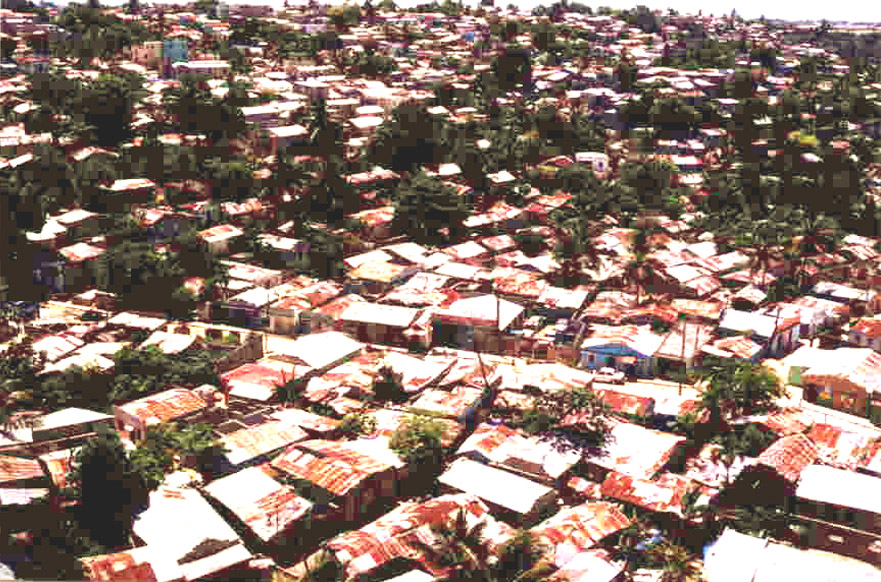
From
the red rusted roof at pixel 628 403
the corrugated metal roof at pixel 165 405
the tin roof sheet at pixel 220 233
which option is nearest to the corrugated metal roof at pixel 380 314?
the corrugated metal roof at pixel 165 405

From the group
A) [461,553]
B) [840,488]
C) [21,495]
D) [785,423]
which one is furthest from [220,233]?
[461,553]

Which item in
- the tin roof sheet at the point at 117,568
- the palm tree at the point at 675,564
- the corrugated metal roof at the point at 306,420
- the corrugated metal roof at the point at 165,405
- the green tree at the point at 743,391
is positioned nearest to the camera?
the tin roof sheet at the point at 117,568

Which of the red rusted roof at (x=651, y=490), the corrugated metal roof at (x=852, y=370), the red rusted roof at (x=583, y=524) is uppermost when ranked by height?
the red rusted roof at (x=583, y=524)

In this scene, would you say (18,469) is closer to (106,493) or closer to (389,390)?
(106,493)

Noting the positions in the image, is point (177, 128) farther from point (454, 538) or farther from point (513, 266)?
point (454, 538)

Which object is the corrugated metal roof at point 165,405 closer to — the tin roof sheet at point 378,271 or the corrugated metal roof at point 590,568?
the corrugated metal roof at point 590,568

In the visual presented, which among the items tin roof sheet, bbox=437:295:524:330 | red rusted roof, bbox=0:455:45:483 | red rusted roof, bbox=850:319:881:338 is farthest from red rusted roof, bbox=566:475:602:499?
red rusted roof, bbox=850:319:881:338
